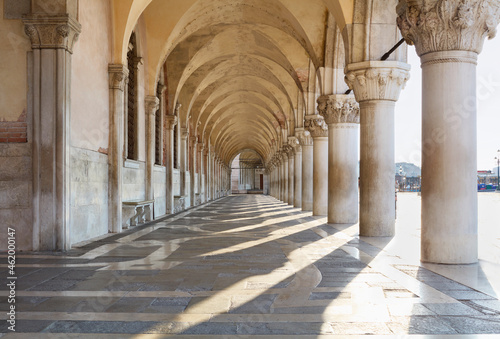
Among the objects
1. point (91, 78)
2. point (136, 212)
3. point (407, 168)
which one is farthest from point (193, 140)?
point (407, 168)

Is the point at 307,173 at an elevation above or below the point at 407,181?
above

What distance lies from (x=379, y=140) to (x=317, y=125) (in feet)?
21.9

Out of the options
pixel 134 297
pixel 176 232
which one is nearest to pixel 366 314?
pixel 134 297

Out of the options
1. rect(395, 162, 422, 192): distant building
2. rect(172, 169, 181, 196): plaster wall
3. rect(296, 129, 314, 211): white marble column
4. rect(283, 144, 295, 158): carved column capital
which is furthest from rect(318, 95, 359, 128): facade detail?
rect(395, 162, 422, 192): distant building

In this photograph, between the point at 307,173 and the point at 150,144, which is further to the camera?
the point at 307,173

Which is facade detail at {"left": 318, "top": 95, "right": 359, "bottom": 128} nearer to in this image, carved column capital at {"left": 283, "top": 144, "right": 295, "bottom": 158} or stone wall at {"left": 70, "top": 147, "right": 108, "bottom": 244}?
stone wall at {"left": 70, "top": 147, "right": 108, "bottom": 244}

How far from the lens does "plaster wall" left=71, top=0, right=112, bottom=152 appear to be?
8.65m

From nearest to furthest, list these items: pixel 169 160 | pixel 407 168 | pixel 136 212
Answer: pixel 136 212, pixel 169 160, pixel 407 168

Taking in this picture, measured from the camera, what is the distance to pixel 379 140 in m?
9.41

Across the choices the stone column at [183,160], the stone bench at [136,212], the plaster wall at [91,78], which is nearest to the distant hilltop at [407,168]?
the stone column at [183,160]

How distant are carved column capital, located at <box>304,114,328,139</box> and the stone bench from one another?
19.8ft

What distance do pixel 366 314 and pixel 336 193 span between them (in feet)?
28.0

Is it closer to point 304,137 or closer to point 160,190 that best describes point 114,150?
point 160,190

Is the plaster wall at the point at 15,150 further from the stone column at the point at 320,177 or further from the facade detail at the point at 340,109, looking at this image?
the stone column at the point at 320,177
